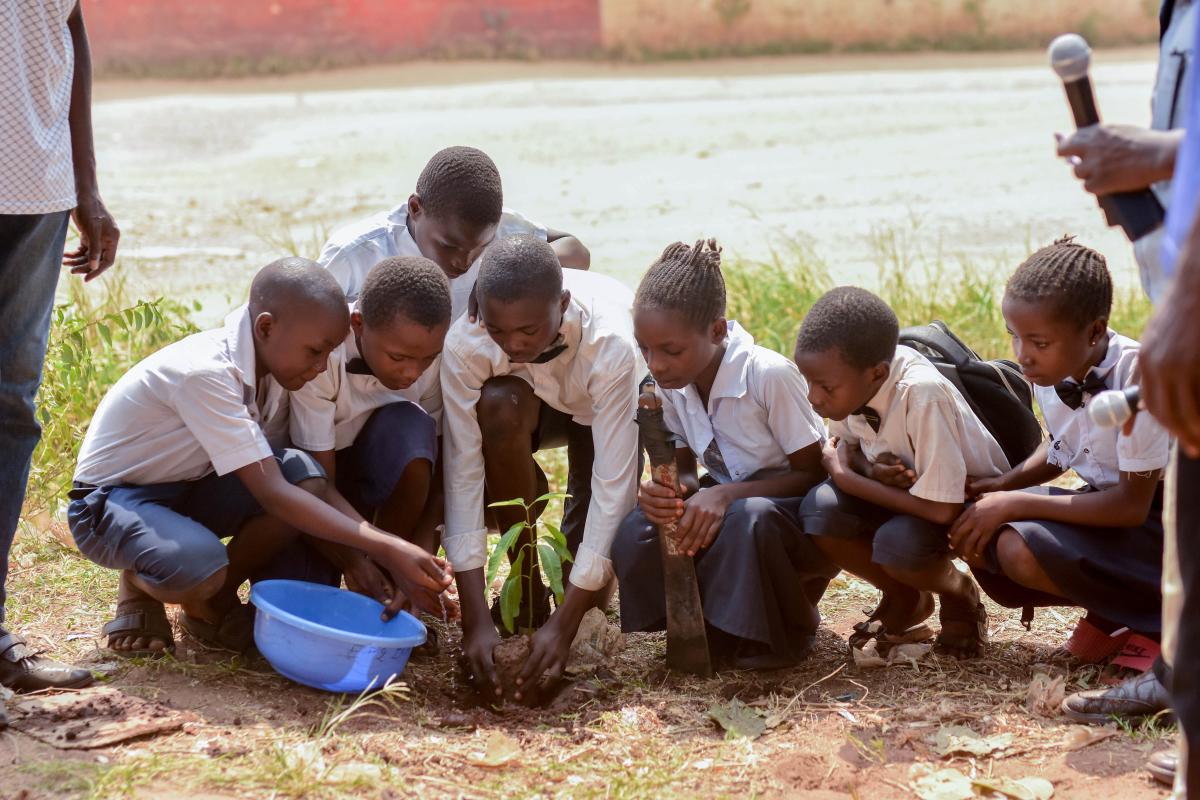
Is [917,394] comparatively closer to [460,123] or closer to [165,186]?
[165,186]

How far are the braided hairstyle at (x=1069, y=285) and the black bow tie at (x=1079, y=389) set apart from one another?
135mm

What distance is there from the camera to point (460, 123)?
13.7 m

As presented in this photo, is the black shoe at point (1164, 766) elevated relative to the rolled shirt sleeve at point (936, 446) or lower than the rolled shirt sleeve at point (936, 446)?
lower

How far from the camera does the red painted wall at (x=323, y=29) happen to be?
679 inches

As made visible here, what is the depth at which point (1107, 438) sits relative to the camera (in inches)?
118

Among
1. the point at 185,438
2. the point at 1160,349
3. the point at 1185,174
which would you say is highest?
the point at 1185,174

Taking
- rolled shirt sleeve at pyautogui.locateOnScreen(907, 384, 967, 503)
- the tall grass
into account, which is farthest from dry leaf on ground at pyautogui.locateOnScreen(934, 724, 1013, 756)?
the tall grass

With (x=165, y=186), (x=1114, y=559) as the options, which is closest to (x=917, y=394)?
(x=1114, y=559)

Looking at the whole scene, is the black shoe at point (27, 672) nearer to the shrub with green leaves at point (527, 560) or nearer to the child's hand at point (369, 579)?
the child's hand at point (369, 579)

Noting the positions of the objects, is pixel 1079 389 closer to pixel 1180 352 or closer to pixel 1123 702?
pixel 1123 702

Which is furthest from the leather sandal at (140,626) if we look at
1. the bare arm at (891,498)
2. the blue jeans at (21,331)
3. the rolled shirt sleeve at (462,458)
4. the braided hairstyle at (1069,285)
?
the braided hairstyle at (1069,285)

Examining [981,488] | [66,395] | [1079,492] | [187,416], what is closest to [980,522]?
[981,488]

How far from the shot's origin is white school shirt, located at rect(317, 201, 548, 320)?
3.65 meters

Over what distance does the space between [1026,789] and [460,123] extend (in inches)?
467
